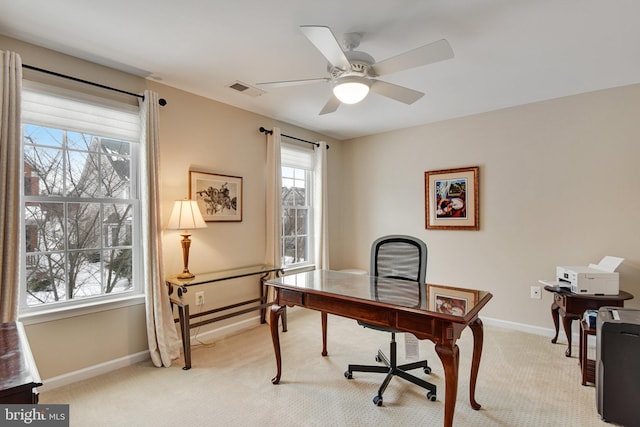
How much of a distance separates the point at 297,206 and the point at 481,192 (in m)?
2.32

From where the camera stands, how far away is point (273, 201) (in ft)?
12.6

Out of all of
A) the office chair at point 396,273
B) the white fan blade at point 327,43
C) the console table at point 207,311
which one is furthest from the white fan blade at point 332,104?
the console table at point 207,311

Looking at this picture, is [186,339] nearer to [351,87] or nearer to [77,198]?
[77,198]

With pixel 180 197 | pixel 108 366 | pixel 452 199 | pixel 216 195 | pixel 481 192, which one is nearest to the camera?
pixel 108 366

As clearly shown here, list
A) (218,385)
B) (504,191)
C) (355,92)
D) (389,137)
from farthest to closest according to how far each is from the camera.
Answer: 1. (389,137)
2. (504,191)
3. (218,385)
4. (355,92)

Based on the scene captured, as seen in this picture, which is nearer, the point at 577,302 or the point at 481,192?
the point at 577,302

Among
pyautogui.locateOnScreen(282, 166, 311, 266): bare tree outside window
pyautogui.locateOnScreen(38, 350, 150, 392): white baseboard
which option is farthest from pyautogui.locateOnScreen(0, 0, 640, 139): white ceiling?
pyautogui.locateOnScreen(38, 350, 150, 392): white baseboard

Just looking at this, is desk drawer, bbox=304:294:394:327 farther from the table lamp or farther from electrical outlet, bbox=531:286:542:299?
electrical outlet, bbox=531:286:542:299

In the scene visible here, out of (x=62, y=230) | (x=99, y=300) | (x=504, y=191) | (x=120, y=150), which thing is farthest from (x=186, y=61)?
(x=504, y=191)

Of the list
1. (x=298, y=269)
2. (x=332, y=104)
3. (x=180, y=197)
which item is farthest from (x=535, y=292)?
(x=180, y=197)

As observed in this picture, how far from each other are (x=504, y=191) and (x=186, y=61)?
11.4 feet

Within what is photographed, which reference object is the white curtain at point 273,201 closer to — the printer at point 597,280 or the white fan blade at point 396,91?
the white fan blade at point 396,91

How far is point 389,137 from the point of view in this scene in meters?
4.57

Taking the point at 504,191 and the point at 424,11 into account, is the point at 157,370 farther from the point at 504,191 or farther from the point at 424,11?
the point at 504,191
